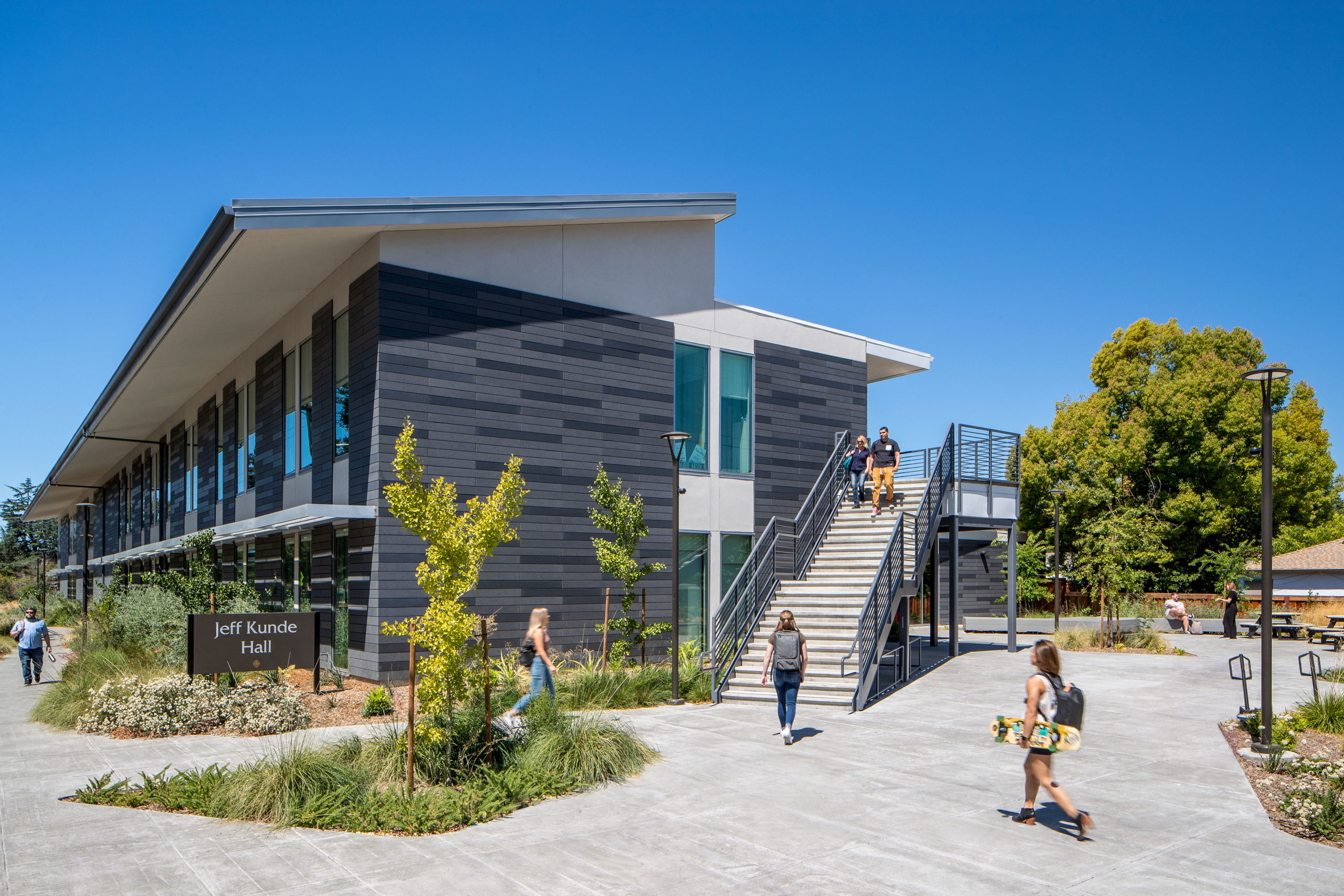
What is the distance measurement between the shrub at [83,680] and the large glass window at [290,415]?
559 centimetres

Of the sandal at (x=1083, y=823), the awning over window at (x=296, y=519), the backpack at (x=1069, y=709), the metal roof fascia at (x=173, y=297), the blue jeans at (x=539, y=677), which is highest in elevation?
the metal roof fascia at (x=173, y=297)

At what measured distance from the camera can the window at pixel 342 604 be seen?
16812 mm

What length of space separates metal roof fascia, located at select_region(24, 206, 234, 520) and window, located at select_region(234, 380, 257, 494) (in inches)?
99.5

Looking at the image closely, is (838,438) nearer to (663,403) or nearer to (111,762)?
(663,403)

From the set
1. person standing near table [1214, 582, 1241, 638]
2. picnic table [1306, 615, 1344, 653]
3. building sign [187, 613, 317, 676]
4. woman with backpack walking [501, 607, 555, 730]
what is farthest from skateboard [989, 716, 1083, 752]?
person standing near table [1214, 582, 1241, 638]

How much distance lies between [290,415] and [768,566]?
10.7m

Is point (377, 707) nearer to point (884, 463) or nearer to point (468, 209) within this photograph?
point (468, 209)

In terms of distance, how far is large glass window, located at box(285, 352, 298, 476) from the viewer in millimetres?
20297

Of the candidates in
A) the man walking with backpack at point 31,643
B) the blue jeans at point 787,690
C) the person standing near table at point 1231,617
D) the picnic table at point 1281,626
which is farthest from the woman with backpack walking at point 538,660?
the picnic table at point 1281,626

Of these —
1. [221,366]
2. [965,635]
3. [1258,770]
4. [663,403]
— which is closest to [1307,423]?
[965,635]

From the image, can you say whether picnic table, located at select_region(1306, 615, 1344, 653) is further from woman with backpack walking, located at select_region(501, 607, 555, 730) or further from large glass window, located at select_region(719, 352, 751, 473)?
woman with backpack walking, located at select_region(501, 607, 555, 730)

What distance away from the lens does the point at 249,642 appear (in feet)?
43.8

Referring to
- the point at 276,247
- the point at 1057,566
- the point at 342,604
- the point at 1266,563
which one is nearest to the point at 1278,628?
the point at 1057,566

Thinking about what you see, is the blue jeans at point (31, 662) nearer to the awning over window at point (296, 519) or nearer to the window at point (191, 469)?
the awning over window at point (296, 519)
